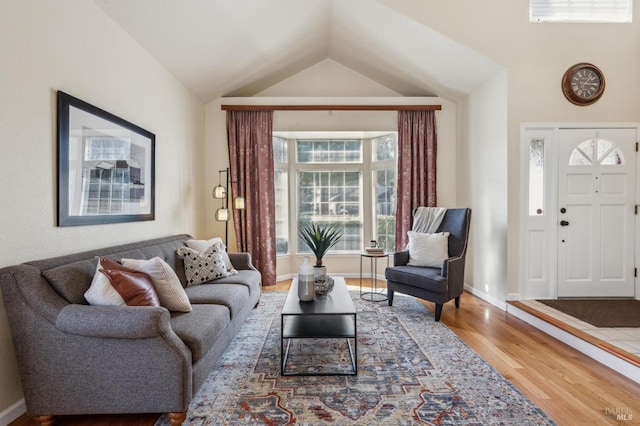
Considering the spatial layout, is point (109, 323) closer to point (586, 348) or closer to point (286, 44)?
point (586, 348)

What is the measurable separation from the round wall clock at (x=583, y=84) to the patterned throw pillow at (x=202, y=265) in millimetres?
4086

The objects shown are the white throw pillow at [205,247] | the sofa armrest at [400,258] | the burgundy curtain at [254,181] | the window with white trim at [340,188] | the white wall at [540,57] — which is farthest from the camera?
the window with white trim at [340,188]

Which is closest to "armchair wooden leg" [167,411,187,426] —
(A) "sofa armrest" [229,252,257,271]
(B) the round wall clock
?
(A) "sofa armrest" [229,252,257,271]

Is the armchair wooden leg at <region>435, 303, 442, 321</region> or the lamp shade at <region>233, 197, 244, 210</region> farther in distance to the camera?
the lamp shade at <region>233, 197, 244, 210</region>

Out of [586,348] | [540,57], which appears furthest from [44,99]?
[540,57]

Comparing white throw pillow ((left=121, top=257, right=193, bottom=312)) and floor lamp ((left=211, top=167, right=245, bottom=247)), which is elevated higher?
floor lamp ((left=211, top=167, right=245, bottom=247))

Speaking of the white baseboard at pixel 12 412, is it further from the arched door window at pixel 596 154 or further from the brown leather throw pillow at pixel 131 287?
the arched door window at pixel 596 154

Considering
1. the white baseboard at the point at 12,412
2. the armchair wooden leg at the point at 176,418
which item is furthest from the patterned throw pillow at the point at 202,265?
the armchair wooden leg at the point at 176,418

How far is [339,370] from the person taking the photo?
91.1 inches

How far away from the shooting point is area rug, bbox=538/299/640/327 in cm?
292

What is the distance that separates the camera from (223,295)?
103 inches

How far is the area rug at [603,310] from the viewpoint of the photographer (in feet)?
9.59

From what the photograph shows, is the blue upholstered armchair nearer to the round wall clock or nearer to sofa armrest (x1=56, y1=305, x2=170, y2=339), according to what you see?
the round wall clock

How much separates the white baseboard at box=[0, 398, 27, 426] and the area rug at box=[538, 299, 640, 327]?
13.7 ft
